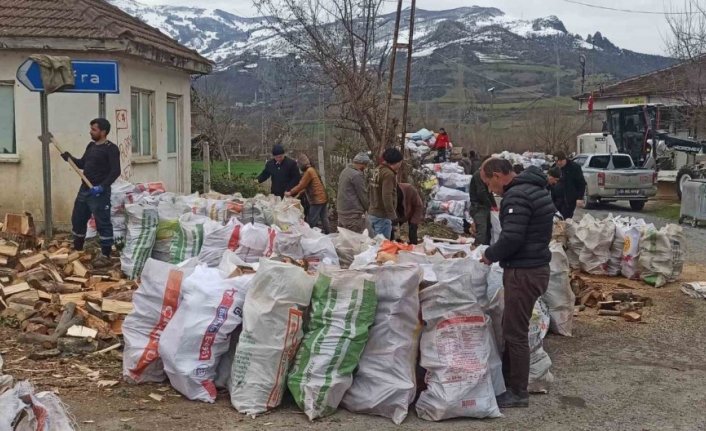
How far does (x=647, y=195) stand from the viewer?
845 inches

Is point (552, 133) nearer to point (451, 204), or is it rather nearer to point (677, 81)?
point (677, 81)

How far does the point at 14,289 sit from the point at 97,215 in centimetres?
188

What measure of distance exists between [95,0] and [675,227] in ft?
31.5

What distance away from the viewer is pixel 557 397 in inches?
228

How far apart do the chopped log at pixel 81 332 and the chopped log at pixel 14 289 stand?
3.95ft

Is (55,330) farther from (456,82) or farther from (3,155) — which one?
(456,82)

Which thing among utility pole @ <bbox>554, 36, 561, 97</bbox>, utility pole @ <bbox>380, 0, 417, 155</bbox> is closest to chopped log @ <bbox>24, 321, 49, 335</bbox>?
utility pole @ <bbox>380, 0, 417, 155</bbox>

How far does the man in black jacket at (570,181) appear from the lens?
39.2 feet

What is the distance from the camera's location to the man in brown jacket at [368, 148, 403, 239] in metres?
9.44

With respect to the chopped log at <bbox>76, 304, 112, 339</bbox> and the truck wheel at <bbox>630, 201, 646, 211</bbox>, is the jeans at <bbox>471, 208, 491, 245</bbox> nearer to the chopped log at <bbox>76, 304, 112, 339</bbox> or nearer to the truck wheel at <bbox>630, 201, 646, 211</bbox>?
the chopped log at <bbox>76, 304, 112, 339</bbox>

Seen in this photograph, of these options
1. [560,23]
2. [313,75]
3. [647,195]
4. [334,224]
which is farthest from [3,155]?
[560,23]

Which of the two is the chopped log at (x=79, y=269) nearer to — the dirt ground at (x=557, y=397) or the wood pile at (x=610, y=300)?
the dirt ground at (x=557, y=397)

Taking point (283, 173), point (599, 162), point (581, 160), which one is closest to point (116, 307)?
point (283, 173)

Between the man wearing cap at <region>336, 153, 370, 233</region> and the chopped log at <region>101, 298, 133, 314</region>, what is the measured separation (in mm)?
3863
